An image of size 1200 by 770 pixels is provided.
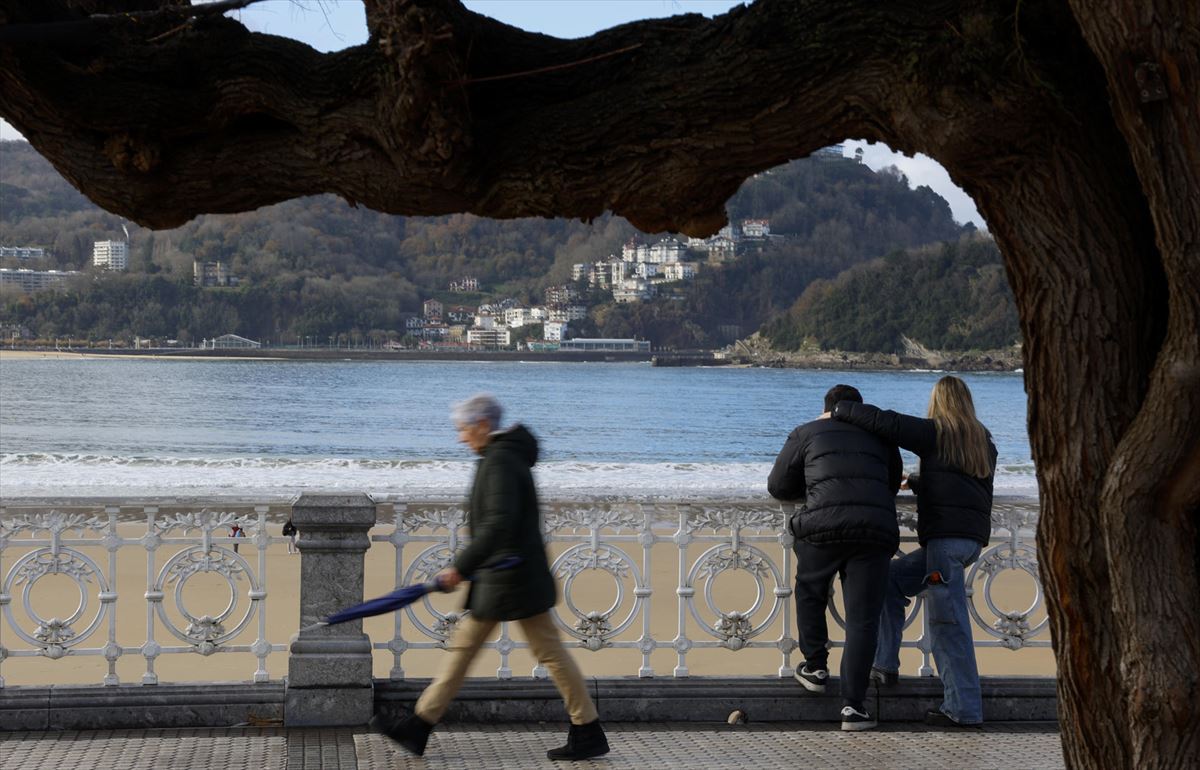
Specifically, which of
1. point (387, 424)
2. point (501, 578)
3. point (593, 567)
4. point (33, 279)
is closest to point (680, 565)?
point (593, 567)

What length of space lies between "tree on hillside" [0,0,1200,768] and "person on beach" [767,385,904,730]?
6.70 ft

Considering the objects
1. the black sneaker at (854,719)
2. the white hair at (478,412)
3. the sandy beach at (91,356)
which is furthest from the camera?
the sandy beach at (91,356)

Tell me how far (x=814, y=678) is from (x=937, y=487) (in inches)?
43.3

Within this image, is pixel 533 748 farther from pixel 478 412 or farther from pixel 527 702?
pixel 478 412

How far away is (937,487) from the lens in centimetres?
611

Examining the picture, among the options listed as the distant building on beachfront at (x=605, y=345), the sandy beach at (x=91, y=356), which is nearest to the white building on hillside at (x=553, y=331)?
the distant building on beachfront at (x=605, y=345)

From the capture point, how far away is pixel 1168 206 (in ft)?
11.2

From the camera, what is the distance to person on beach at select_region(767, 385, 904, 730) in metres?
5.89

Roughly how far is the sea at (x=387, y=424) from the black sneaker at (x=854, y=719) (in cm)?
115

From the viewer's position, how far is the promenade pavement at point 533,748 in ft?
17.8

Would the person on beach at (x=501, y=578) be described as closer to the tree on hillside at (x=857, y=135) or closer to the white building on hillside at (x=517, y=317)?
the tree on hillside at (x=857, y=135)

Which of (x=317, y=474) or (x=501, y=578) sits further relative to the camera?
(x=317, y=474)

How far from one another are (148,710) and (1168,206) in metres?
4.84

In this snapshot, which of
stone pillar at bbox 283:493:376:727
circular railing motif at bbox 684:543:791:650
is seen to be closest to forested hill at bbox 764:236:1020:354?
circular railing motif at bbox 684:543:791:650
